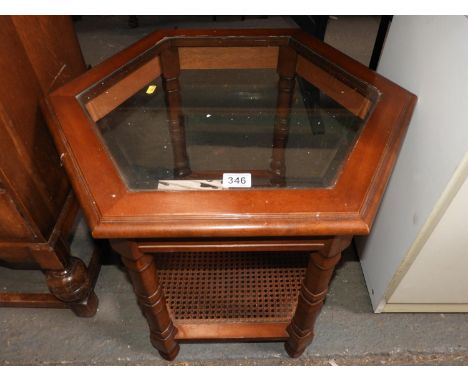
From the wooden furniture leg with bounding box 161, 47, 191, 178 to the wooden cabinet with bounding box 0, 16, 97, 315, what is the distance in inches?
9.2

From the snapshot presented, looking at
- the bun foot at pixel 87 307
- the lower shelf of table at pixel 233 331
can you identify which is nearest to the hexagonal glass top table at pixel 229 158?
the lower shelf of table at pixel 233 331

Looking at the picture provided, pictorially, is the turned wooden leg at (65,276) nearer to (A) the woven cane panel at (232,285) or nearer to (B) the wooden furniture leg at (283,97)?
(A) the woven cane panel at (232,285)

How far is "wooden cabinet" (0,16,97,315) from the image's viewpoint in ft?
2.36

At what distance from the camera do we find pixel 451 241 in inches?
32.7

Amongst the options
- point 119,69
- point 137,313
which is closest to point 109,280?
point 137,313

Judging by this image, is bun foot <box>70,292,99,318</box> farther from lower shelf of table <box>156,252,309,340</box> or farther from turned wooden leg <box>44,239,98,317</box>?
lower shelf of table <box>156,252,309,340</box>

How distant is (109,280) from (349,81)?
2.86 ft

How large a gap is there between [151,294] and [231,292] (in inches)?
13.4

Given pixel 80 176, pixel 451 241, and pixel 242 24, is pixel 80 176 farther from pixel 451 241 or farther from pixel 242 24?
pixel 242 24

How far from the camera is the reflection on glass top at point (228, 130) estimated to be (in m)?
0.71

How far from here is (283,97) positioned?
3.15 feet

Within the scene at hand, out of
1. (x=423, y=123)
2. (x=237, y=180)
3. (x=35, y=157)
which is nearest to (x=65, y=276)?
(x=35, y=157)

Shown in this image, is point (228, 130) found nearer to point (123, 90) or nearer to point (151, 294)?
point (123, 90)

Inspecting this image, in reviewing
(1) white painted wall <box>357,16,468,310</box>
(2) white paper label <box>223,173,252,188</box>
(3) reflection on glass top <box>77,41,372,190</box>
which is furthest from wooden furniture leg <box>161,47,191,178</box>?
(1) white painted wall <box>357,16,468,310</box>
